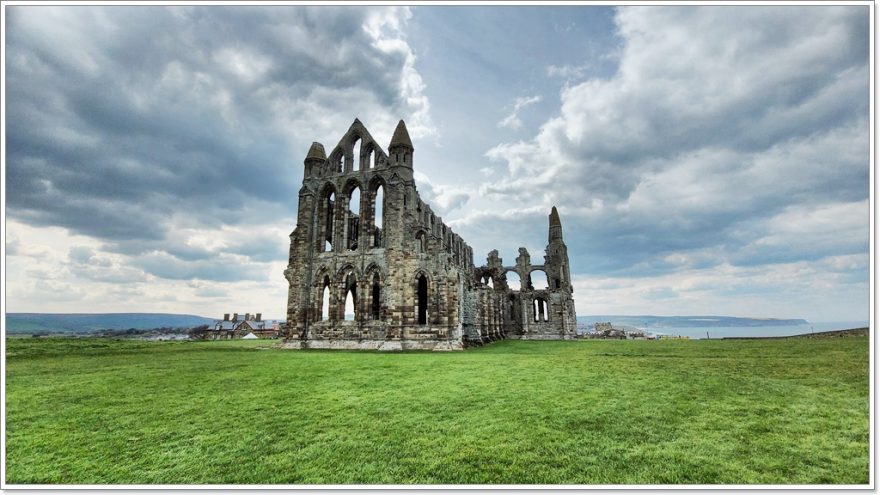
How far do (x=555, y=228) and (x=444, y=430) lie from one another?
154ft

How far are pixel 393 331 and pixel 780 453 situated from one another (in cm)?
2184

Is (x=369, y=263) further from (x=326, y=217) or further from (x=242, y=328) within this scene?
(x=242, y=328)

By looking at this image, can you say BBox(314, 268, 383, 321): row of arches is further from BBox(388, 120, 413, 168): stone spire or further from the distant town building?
the distant town building

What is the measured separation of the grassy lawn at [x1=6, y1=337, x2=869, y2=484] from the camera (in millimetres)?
4457

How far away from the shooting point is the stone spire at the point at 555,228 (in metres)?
49.5

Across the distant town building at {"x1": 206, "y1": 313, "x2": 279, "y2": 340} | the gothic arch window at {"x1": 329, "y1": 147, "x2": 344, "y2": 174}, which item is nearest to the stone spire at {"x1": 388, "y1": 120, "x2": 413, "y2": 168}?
the gothic arch window at {"x1": 329, "y1": 147, "x2": 344, "y2": 174}

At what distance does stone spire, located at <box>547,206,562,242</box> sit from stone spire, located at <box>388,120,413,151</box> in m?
27.5

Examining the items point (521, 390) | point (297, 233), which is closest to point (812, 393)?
point (521, 390)

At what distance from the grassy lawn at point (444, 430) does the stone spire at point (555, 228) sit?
39579mm

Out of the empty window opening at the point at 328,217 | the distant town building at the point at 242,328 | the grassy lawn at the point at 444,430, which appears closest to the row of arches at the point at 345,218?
the empty window opening at the point at 328,217

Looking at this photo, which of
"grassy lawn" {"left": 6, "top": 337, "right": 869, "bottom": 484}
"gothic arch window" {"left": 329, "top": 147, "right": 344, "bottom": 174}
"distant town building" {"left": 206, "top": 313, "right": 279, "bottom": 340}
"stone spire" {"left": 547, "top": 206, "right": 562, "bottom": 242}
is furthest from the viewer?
"distant town building" {"left": 206, "top": 313, "right": 279, "bottom": 340}

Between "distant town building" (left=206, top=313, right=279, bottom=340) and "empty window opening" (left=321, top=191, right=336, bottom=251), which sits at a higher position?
"empty window opening" (left=321, top=191, right=336, bottom=251)

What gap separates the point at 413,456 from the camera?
4.82 metres

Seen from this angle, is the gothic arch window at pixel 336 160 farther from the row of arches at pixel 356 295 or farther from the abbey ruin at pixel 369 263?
the row of arches at pixel 356 295
